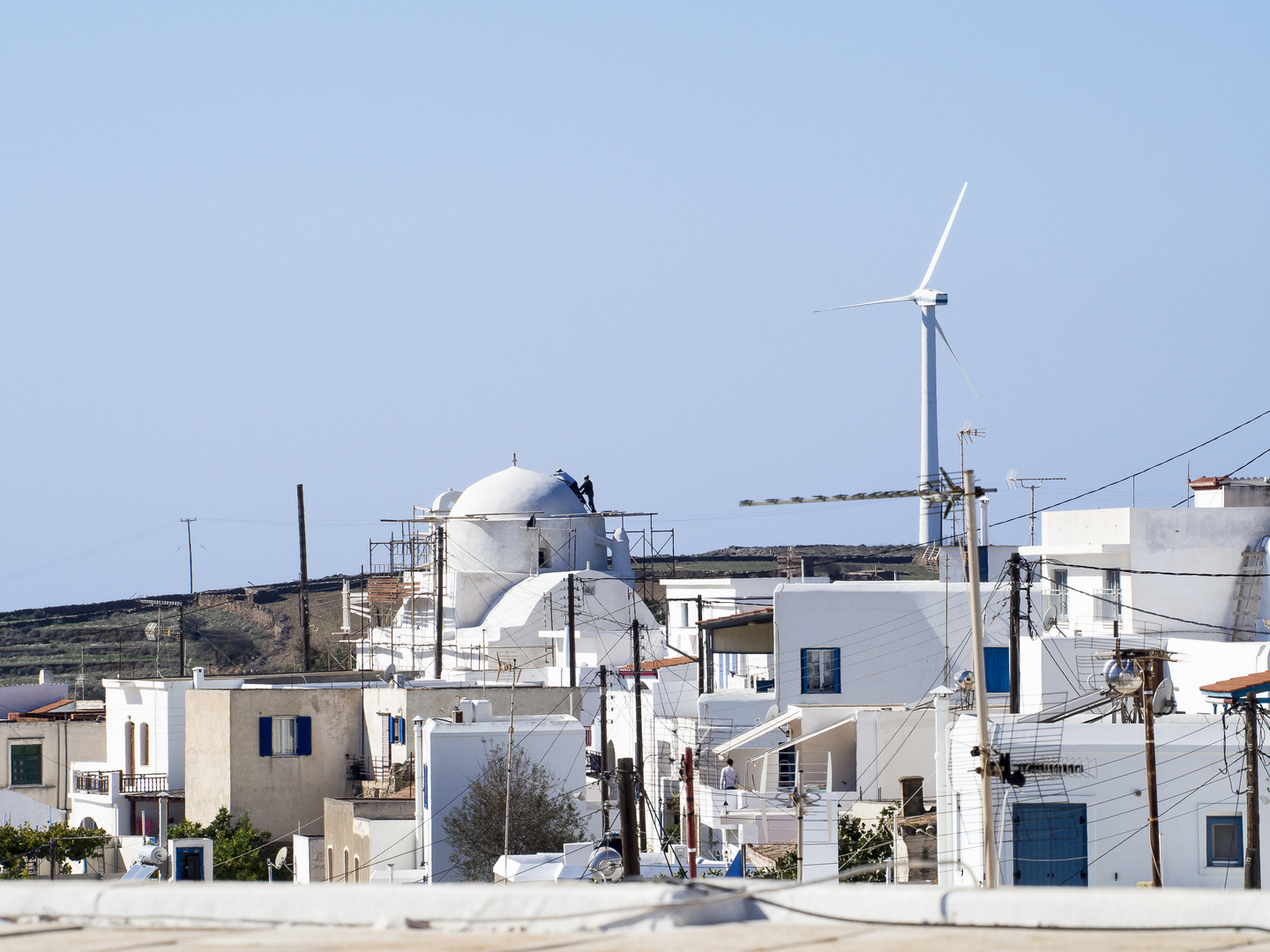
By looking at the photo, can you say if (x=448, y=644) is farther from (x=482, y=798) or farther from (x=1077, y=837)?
(x=1077, y=837)

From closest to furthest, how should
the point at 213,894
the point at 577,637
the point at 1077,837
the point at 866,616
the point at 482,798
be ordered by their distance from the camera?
the point at 213,894 → the point at 1077,837 → the point at 482,798 → the point at 866,616 → the point at 577,637

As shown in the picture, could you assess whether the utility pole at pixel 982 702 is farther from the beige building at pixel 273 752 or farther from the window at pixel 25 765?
the window at pixel 25 765

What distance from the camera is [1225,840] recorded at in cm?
2103

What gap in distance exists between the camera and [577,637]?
180 ft

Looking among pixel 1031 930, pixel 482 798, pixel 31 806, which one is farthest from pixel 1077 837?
pixel 31 806

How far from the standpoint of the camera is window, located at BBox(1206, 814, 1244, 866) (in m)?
21.0

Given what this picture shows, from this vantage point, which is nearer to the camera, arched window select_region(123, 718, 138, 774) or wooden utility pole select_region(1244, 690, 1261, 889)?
wooden utility pole select_region(1244, 690, 1261, 889)

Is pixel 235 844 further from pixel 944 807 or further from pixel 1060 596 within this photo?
pixel 1060 596

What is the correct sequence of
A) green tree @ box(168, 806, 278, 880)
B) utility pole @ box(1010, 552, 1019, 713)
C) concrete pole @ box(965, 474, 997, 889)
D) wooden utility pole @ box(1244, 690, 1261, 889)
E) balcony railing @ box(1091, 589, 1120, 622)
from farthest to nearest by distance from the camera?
balcony railing @ box(1091, 589, 1120, 622)
green tree @ box(168, 806, 278, 880)
utility pole @ box(1010, 552, 1019, 713)
wooden utility pole @ box(1244, 690, 1261, 889)
concrete pole @ box(965, 474, 997, 889)

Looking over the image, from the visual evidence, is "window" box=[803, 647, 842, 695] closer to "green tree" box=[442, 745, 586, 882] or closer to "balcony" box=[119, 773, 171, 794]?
"green tree" box=[442, 745, 586, 882]

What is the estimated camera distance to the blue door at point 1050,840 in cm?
2109

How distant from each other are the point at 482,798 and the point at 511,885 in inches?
1016

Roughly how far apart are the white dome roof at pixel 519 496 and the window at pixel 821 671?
2435 cm

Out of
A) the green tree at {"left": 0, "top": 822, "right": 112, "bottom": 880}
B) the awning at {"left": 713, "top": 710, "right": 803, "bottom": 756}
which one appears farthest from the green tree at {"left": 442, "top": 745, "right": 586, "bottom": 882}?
the green tree at {"left": 0, "top": 822, "right": 112, "bottom": 880}
